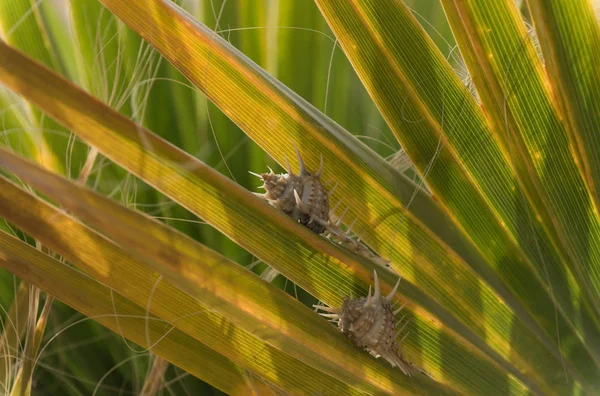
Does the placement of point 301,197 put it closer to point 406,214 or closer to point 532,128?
point 406,214

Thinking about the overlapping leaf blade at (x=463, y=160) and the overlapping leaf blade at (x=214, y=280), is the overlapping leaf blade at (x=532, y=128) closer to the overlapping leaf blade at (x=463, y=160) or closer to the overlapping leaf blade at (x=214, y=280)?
the overlapping leaf blade at (x=463, y=160)

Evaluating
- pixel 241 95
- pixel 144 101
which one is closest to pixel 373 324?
pixel 241 95

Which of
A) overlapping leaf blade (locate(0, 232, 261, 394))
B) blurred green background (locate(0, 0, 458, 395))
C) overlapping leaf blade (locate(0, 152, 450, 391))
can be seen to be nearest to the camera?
overlapping leaf blade (locate(0, 152, 450, 391))

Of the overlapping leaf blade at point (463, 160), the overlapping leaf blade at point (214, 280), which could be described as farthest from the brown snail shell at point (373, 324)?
the overlapping leaf blade at point (463, 160)

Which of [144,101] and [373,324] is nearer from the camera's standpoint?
[373,324]

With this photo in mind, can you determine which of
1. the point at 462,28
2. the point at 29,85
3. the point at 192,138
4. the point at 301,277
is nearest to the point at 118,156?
the point at 29,85

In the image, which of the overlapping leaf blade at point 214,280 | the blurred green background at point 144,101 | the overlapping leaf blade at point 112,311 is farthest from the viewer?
the blurred green background at point 144,101

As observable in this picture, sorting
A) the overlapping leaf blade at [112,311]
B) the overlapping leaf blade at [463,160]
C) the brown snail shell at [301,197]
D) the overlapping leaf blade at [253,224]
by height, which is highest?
the overlapping leaf blade at [463,160]

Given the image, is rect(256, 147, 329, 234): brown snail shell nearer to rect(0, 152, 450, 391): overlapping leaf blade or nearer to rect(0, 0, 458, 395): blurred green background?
rect(0, 152, 450, 391): overlapping leaf blade

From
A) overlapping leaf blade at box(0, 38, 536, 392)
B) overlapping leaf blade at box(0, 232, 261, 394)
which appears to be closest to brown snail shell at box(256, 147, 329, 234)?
overlapping leaf blade at box(0, 38, 536, 392)

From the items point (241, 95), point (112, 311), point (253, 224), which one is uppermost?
point (241, 95)
